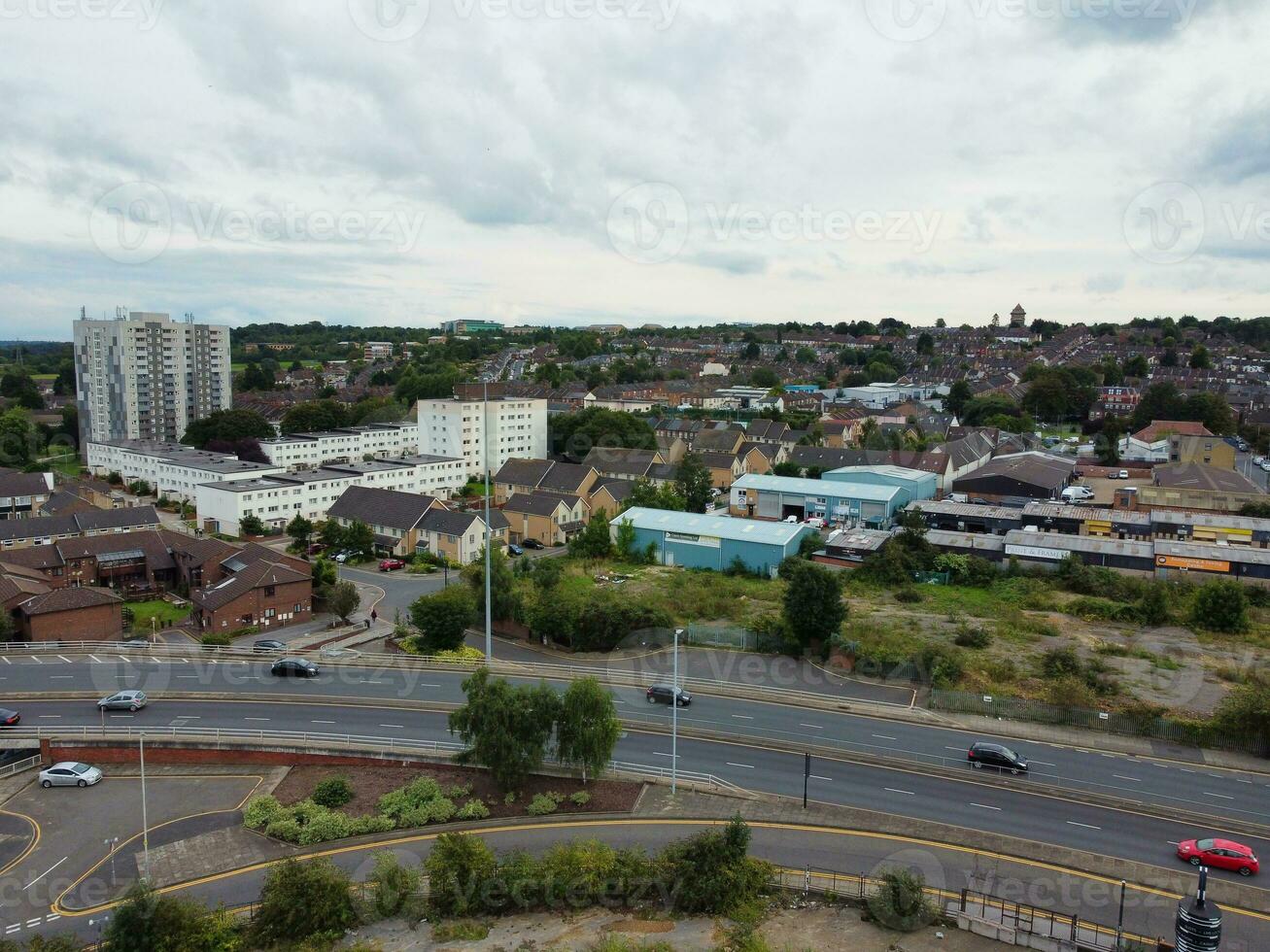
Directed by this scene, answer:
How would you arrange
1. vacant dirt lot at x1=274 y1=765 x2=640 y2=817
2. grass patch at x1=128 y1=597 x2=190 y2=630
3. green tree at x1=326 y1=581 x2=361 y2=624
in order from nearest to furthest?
vacant dirt lot at x1=274 y1=765 x2=640 y2=817, green tree at x1=326 y1=581 x2=361 y2=624, grass patch at x1=128 y1=597 x2=190 y2=630

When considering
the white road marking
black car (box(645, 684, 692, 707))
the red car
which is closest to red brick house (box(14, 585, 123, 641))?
the white road marking

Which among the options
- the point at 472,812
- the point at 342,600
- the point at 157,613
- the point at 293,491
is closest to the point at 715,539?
the point at 342,600

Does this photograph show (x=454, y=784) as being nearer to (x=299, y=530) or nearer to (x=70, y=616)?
(x=70, y=616)

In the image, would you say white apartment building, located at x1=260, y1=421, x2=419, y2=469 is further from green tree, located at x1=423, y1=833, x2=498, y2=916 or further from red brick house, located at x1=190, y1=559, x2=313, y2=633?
green tree, located at x1=423, y1=833, x2=498, y2=916

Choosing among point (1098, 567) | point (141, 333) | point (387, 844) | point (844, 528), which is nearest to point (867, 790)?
point (387, 844)

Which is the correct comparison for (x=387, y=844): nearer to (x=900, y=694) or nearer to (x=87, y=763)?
(x=87, y=763)
